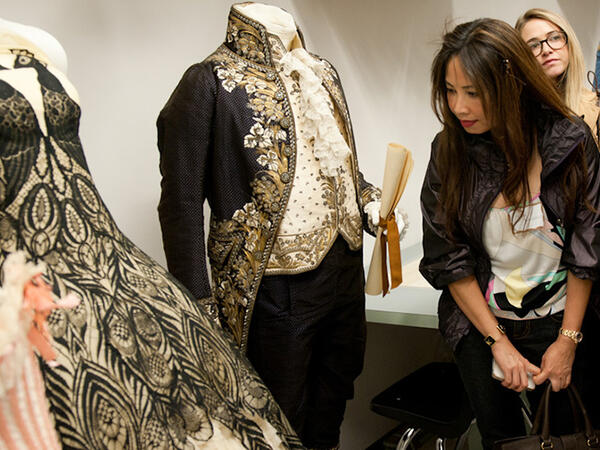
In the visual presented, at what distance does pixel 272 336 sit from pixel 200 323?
0.69 metres

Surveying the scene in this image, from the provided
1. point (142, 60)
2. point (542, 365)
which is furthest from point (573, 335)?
point (142, 60)

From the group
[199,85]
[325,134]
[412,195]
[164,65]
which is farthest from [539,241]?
[412,195]

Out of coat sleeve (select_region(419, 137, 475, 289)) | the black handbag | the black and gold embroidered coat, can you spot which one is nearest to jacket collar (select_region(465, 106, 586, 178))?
coat sleeve (select_region(419, 137, 475, 289))

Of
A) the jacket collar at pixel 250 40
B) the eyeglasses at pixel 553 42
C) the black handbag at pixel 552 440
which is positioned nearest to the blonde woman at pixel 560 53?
the eyeglasses at pixel 553 42

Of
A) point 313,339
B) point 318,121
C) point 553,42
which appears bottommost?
point 313,339

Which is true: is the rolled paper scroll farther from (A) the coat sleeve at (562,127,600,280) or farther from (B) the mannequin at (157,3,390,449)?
(A) the coat sleeve at (562,127,600,280)

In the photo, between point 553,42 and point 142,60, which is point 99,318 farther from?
point 553,42

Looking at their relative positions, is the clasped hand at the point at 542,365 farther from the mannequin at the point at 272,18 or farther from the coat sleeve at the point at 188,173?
the mannequin at the point at 272,18

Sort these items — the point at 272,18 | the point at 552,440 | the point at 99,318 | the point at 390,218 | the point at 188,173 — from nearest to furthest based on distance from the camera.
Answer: the point at 99,318 < the point at 552,440 < the point at 188,173 < the point at 272,18 < the point at 390,218

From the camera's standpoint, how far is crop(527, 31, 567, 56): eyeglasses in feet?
6.59

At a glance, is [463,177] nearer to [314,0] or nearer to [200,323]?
[200,323]

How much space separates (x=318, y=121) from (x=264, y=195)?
22 cm

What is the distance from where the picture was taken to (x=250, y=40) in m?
1.49

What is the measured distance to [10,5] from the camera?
1407 mm
